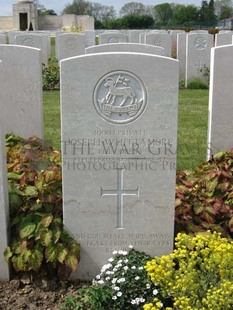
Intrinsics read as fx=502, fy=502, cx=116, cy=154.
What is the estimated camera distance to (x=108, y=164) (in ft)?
10.8

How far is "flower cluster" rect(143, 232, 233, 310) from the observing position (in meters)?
2.65

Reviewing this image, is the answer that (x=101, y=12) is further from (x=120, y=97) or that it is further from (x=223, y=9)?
(x=120, y=97)

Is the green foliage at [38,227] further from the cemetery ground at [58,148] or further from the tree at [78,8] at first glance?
the tree at [78,8]

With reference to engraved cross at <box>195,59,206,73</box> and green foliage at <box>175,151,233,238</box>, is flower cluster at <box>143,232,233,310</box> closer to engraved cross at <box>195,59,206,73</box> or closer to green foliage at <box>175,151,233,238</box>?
green foliage at <box>175,151,233,238</box>

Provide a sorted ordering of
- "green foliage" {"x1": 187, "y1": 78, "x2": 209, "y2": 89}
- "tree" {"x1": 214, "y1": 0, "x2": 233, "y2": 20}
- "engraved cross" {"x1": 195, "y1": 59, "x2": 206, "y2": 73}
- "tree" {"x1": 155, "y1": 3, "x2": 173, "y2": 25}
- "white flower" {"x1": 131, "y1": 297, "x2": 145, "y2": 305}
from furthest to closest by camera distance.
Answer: "tree" {"x1": 155, "y1": 3, "x2": 173, "y2": 25}
"tree" {"x1": 214, "y1": 0, "x2": 233, "y2": 20}
"engraved cross" {"x1": 195, "y1": 59, "x2": 206, "y2": 73}
"green foliage" {"x1": 187, "y1": 78, "x2": 209, "y2": 89}
"white flower" {"x1": 131, "y1": 297, "x2": 145, "y2": 305}

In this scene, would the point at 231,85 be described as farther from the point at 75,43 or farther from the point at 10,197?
the point at 75,43

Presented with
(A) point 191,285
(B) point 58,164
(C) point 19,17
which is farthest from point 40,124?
(C) point 19,17

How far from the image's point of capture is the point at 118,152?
3.27 m

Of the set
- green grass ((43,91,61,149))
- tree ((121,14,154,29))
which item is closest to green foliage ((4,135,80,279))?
green grass ((43,91,61,149))

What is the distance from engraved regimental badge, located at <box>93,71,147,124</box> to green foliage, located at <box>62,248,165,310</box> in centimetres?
95

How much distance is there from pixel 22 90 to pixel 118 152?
250 cm

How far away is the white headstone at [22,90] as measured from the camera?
539 cm

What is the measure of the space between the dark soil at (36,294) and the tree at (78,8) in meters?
70.6

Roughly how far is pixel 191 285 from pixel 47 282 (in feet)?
3.61
